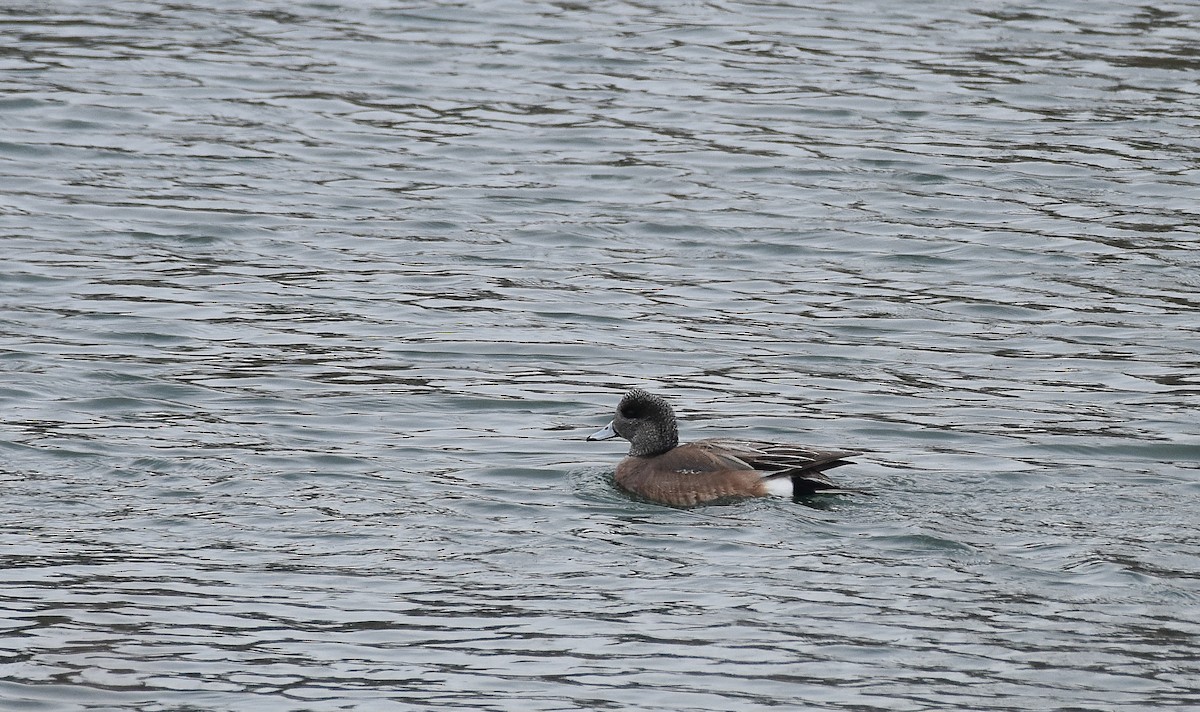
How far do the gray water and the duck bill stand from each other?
0.21 m

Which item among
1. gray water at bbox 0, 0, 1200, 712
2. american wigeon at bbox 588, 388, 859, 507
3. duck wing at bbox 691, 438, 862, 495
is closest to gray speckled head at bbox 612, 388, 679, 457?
american wigeon at bbox 588, 388, 859, 507

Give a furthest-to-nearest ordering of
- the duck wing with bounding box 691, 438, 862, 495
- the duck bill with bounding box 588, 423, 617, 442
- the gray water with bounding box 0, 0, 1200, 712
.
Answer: the duck bill with bounding box 588, 423, 617, 442, the duck wing with bounding box 691, 438, 862, 495, the gray water with bounding box 0, 0, 1200, 712

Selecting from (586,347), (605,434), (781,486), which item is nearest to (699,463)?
(781,486)

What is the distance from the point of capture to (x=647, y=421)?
1061 centimetres

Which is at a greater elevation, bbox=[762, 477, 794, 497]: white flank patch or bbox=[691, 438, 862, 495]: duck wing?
bbox=[691, 438, 862, 495]: duck wing

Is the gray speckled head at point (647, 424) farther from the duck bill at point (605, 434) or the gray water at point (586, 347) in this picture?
the gray water at point (586, 347)

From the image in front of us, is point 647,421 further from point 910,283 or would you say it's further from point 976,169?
point 976,169

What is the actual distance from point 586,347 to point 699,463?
2.74 m

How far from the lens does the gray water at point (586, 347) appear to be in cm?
782

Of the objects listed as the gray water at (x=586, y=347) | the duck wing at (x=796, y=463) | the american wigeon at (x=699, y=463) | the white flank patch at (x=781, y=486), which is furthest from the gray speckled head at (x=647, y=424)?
the white flank patch at (x=781, y=486)

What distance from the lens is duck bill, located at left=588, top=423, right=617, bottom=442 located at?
35.2 feet

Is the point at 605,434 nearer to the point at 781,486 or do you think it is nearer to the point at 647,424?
the point at 647,424

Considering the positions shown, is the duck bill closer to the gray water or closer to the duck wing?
the gray water

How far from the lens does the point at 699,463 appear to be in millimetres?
10227
